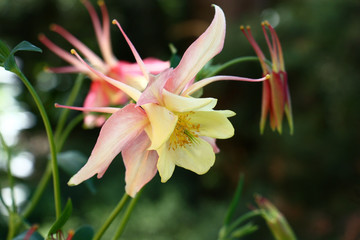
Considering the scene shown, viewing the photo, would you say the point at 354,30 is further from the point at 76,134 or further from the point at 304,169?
the point at 76,134

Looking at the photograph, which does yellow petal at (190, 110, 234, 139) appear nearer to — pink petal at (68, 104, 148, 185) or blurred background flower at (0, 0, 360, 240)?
pink petal at (68, 104, 148, 185)

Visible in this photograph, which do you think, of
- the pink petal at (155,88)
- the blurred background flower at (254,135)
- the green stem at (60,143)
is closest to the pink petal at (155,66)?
the green stem at (60,143)

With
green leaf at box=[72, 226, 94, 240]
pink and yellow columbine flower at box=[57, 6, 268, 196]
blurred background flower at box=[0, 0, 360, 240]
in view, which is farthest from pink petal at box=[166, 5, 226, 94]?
blurred background flower at box=[0, 0, 360, 240]

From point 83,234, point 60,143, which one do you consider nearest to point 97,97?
point 60,143

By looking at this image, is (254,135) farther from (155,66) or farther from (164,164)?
(164,164)

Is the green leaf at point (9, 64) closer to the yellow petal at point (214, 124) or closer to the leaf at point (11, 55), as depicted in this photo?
the leaf at point (11, 55)

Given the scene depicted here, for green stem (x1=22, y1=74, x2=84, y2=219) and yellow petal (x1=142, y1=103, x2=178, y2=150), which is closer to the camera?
yellow petal (x1=142, y1=103, x2=178, y2=150)

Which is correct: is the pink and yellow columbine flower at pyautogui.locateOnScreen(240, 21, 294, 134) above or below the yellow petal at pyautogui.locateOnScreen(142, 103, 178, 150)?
below
